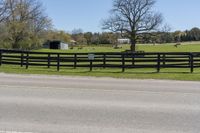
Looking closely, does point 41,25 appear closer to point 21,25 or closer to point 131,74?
point 21,25

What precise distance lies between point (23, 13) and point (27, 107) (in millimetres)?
83209

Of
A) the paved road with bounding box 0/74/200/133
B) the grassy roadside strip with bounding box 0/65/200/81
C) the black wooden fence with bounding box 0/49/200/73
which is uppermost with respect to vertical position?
the black wooden fence with bounding box 0/49/200/73

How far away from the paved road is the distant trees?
6827 centimetres

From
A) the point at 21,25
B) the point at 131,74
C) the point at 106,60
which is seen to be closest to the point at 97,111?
the point at 131,74

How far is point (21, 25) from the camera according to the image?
8512 centimetres

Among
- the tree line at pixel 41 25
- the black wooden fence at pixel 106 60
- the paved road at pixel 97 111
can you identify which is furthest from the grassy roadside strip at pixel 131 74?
the tree line at pixel 41 25

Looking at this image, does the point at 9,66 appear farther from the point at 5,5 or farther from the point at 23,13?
the point at 23,13

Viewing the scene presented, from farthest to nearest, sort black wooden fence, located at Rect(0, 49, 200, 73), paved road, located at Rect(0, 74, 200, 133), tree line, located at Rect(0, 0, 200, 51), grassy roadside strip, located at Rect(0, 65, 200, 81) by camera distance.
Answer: tree line, located at Rect(0, 0, 200, 51), black wooden fence, located at Rect(0, 49, 200, 73), grassy roadside strip, located at Rect(0, 65, 200, 81), paved road, located at Rect(0, 74, 200, 133)

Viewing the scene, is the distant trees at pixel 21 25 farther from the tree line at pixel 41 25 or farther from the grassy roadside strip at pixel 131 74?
the grassy roadside strip at pixel 131 74

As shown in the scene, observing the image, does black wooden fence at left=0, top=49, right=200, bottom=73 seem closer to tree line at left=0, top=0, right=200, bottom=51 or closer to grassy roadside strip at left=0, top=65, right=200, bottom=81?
grassy roadside strip at left=0, top=65, right=200, bottom=81

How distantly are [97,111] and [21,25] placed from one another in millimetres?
78349

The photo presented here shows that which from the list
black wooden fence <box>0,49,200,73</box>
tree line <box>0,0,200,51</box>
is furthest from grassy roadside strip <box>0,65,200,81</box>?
tree line <box>0,0,200,51</box>

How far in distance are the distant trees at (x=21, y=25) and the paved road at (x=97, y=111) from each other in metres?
68.3

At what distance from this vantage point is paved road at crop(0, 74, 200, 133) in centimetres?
755
